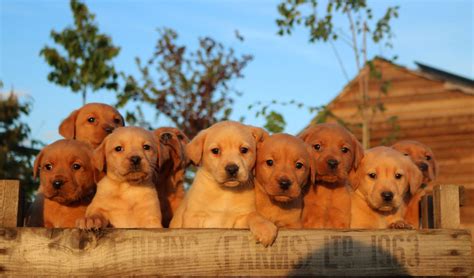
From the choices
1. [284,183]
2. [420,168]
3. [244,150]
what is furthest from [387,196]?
[244,150]

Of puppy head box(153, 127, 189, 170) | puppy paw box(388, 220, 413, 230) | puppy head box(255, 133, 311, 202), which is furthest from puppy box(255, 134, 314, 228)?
puppy head box(153, 127, 189, 170)

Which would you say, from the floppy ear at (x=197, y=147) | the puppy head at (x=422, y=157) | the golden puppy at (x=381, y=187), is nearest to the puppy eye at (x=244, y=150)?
the floppy ear at (x=197, y=147)

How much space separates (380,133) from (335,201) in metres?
16.7

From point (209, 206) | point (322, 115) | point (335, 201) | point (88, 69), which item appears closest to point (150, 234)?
point (209, 206)

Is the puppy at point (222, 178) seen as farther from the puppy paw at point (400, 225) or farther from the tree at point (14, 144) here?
the tree at point (14, 144)

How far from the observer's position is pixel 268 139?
512cm

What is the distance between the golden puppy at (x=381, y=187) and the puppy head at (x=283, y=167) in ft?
2.15

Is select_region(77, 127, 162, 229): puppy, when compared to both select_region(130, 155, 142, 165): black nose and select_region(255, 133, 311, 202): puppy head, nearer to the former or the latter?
select_region(130, 155, 142, 165): black nose

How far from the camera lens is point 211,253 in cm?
420

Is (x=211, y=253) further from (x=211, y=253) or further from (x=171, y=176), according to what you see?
(x=171, y=176)

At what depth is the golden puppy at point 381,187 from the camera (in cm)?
536

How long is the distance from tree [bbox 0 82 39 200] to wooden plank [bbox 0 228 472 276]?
14749mm

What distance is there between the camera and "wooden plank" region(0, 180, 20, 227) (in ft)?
14.0

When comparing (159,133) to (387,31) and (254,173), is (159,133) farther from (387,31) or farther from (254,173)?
(387,31)
